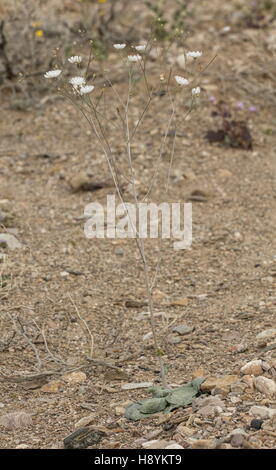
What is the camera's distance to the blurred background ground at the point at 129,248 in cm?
313

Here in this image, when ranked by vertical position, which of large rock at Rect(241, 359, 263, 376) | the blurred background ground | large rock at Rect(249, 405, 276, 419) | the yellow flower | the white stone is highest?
the yellow flower

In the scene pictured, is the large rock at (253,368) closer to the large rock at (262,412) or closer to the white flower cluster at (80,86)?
the large rock at (262,412)

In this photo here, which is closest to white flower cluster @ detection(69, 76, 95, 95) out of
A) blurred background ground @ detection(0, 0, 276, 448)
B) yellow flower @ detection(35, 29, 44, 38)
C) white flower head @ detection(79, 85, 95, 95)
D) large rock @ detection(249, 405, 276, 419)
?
white flower head @ detection(79, 85, 95, 95)

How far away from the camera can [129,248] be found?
4.85m

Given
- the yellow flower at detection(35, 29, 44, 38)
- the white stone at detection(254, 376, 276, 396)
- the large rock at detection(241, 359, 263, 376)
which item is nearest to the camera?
the white stone at detection(254, 376, 276, 396)

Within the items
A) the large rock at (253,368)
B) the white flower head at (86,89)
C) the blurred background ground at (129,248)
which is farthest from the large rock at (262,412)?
the white flower head at (86,89)

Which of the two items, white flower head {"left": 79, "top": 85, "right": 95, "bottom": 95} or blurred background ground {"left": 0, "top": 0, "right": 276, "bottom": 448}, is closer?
white flower head {"left": 79, "top": 85, "right": 95, "bottom": 95}

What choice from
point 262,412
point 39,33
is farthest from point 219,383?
point 39,33

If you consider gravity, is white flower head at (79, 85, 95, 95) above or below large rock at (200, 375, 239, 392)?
above

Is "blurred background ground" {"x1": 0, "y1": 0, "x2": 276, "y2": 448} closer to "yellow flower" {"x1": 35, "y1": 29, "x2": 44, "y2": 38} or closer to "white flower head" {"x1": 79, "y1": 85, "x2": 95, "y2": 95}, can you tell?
"yellow flower" {"x1": 35, "y1": 29, "x2": 44, "y2": 38}

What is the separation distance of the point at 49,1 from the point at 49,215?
3428mm

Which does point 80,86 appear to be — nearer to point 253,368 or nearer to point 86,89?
point 86,89

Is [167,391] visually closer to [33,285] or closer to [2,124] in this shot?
[33,285]

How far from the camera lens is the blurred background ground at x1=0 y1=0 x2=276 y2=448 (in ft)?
10.3
